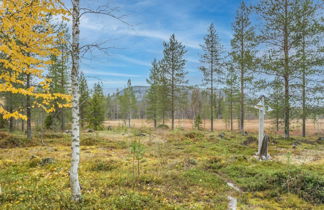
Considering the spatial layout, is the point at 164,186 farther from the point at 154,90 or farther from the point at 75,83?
the point at 154,90

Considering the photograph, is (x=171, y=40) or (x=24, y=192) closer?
(x=24, y=192)

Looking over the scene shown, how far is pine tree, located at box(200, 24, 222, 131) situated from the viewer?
72.9 ft

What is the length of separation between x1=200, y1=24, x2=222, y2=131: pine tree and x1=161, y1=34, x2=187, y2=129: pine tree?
295 centimetres

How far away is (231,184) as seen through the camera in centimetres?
572

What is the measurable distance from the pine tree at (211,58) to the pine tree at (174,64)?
2950 mm

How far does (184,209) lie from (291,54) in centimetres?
1372

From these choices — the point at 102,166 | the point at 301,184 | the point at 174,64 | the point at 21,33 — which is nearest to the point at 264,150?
the point at 301,184

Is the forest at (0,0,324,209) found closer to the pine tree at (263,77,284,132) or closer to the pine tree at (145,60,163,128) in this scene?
the pine tree at (263,77,284,132)

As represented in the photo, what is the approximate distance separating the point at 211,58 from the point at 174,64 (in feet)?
15.9

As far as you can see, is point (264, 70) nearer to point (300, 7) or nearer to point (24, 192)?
point (300, 7)

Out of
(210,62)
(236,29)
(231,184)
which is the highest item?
(236,29)

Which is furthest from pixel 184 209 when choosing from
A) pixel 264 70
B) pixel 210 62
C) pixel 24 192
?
pixel 210 62

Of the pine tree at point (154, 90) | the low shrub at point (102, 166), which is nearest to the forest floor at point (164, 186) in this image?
the low shrub at point (102, 166)

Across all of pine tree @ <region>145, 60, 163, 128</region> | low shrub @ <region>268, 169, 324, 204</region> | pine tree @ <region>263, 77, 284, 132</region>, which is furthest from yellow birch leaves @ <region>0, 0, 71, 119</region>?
pine tree @ <region>145, 60, 163, 128</region>
